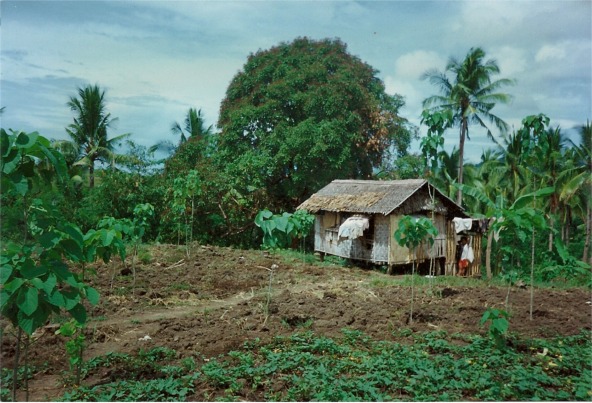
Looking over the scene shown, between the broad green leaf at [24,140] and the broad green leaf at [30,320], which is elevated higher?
the broad green leaf at [24,140]

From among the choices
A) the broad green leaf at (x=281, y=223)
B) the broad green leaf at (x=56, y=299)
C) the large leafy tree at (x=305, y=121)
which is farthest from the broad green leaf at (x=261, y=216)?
the large leafy tree at (x=305, y=121)

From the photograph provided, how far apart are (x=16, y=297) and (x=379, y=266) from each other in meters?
11.7

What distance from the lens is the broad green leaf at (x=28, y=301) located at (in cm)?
336

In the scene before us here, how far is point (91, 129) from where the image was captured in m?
17.5

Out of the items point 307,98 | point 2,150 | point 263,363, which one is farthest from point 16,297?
point 307,98

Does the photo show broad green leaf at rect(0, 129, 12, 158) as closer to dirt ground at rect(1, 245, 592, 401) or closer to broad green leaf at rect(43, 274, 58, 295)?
broad green leaf at rect(43, 274, 58, 295)

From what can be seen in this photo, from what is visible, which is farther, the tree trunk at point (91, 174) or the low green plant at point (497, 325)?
the tree trunk at point (91, 174)

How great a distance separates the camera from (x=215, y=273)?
1128cm

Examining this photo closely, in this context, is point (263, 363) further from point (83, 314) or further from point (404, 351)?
point (83, 314)

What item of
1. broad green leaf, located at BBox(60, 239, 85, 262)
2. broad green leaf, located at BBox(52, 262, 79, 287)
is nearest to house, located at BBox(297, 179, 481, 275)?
broad green leaf, located at BBox(60, 239, 85, 262)

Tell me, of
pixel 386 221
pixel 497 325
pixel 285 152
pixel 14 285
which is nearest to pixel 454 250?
pixel 386 221

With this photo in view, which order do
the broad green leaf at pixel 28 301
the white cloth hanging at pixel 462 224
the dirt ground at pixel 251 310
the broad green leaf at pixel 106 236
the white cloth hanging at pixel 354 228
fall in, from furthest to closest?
1. the white cloth hanging at pixel 462 224
2. the white cloth hanging at pixel 354 228
3. the dirt ground at pixel 251 310
4. the broad green leaf at pixel 106 236
5. the broad green leaf at pixel 28 301

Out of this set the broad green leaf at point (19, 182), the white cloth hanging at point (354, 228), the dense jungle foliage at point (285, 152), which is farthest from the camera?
the dense jungle foliage at point (285, 152)

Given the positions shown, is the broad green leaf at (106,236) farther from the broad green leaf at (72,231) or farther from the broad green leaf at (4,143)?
the broad green leaf at (4,143)
